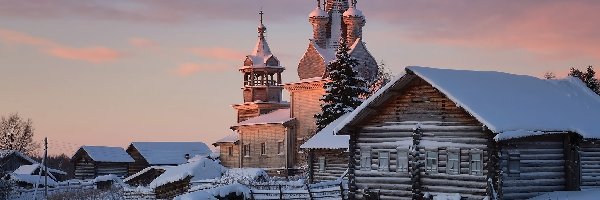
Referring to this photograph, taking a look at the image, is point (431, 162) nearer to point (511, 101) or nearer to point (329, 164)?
point (511, 101)

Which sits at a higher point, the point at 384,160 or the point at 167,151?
the point at 384,160

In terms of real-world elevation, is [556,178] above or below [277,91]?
below

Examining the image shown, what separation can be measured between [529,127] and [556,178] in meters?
3.00

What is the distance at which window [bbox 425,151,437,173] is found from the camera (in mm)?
→ 31719

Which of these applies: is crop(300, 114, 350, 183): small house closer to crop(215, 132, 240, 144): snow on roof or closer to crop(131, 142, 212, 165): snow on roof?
crop(215, 132, 240, 144): snow on roof

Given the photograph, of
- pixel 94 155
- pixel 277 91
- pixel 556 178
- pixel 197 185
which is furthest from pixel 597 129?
pixel 94 155

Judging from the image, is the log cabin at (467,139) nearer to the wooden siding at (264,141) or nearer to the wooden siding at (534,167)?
the wooden siding at (534,167)

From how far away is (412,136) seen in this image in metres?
32.4

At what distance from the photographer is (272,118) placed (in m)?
75.4

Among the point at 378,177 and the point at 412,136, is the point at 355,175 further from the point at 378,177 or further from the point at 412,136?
the point at 412,136

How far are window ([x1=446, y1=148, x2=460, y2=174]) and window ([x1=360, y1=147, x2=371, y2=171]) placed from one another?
13.5ft

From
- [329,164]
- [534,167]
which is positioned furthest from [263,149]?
[534,167]

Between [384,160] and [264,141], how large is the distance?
41432mm

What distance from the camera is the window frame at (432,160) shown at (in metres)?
31.7
